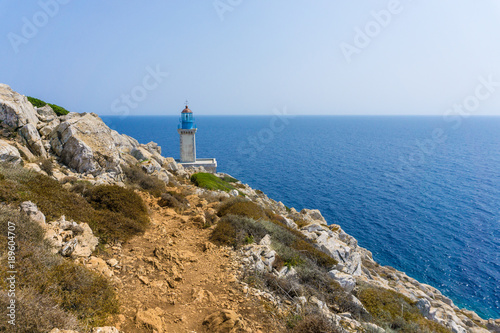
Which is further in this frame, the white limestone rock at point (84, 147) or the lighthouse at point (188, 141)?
the lighthouse at point (188, 141)

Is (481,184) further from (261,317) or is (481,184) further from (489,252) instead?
(261,317)

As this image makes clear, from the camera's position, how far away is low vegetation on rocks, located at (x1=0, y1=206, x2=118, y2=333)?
4.15m

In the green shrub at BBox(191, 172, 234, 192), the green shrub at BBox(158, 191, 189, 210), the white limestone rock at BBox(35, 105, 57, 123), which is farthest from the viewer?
the green shrub at BBox(191, 172, 234, 192)

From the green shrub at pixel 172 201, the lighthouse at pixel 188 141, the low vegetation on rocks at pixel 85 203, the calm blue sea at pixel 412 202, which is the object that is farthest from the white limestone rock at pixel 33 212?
the lighthouse at pixel 188 141

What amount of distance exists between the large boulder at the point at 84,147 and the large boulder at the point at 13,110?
1584 millimetres

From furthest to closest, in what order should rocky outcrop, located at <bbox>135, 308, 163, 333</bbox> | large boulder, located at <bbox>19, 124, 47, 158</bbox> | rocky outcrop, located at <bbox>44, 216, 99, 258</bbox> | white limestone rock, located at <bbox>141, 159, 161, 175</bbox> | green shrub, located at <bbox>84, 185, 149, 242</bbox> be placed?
white limestone rock, located at <bbox>141, 159, 161, 175</bbox> < large boulder, located at <bbox>19, 124, 47, 158</bbox> < green shrub, located at <bbox>84, 185, 149, 242</bbox> < rocky outcrop, located at <bbox>44, 216, 99, 258</bbox> < rocky outcrop, located at <bbox>135, 308, 163, 333</bbox>

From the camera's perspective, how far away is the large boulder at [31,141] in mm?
13617

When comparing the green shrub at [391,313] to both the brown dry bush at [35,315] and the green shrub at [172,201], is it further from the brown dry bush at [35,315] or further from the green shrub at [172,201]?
the green shrub at [172,201]

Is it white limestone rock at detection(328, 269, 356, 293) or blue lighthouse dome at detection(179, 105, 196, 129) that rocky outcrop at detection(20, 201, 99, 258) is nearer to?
white limestone rock at detection(328, 269, 356, 293)

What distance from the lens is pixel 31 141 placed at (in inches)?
540

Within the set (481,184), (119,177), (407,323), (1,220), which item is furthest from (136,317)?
(481,184)

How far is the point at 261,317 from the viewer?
21.3ft

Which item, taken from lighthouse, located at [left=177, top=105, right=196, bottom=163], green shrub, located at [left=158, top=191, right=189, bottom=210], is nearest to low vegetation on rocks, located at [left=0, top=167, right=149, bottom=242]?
green shrub, located at [left=158, top=191, right=189, bottom=210]

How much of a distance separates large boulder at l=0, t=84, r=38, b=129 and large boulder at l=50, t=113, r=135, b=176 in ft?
5.20
